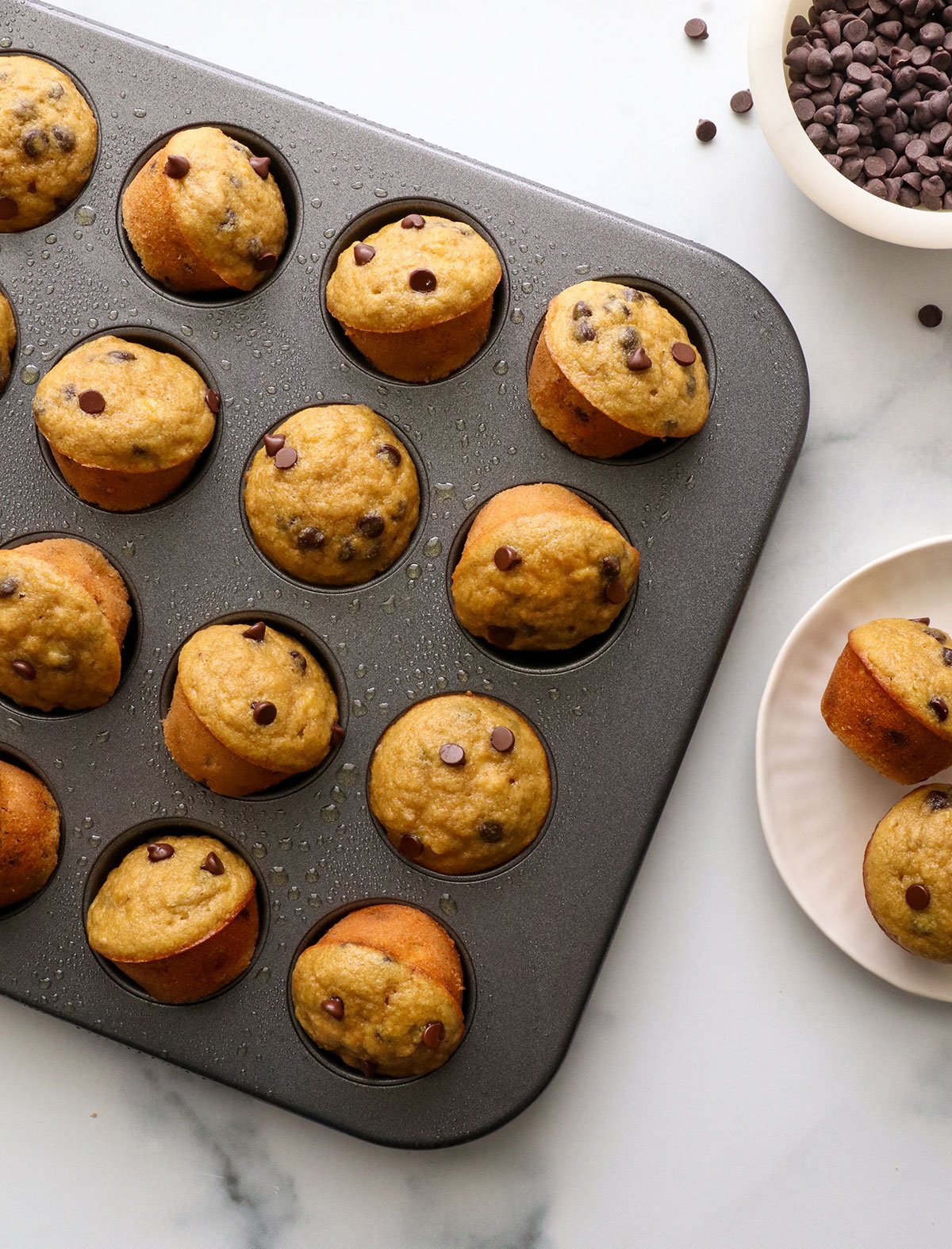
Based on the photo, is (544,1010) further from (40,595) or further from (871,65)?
(871,65)

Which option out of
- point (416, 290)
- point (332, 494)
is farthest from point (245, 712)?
point (416, 290)

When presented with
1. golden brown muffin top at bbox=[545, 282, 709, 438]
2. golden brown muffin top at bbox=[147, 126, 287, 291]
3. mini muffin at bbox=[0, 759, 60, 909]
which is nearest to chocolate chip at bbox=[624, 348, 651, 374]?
golden brown muffin top at bbox=[545, 282, 709, 438]

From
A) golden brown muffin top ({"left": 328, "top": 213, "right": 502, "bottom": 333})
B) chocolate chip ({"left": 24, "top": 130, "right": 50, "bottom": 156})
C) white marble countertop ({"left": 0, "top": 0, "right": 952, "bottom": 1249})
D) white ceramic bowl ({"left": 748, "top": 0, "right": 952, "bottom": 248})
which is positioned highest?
white ceramic bowl ({"left": 748, "top": 0, "right": 952, "bottom": 248})

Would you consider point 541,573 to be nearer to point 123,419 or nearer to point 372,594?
point 372,594

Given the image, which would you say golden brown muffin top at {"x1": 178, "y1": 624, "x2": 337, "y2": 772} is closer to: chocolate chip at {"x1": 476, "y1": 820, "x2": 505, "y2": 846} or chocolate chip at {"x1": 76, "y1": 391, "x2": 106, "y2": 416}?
chocolate chip at {"x1": 476, "y1": 820, "x2": 505, "y2": 846}

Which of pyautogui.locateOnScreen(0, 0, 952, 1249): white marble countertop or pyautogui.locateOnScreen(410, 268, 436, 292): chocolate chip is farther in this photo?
pyautogui.locateOnScreen(0, 0, 952, 1249): white marble countertop

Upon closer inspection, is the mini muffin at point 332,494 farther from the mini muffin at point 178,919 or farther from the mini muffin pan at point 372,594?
the mini muffin at point 178,919

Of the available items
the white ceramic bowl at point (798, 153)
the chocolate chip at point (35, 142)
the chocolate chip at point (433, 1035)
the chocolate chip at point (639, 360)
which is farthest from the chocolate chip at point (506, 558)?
the chocolate chip at point (35, 142)
